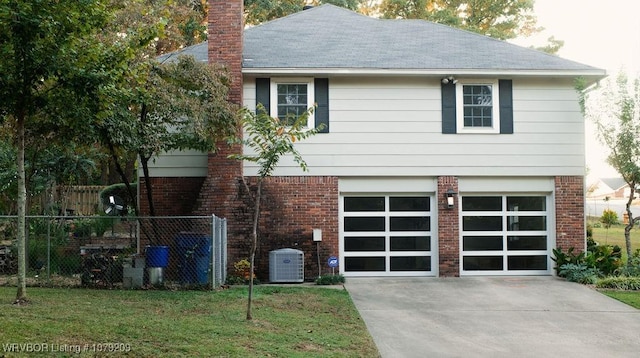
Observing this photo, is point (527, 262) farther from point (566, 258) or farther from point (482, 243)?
point (482, 243)

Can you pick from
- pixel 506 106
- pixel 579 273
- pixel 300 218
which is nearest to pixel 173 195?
pixel 300 218

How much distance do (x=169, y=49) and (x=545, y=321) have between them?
17.3 meters

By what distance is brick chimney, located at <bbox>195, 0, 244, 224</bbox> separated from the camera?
1397 centimetres

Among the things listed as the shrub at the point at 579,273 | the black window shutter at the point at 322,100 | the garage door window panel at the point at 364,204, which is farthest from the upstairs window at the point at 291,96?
the shrub at the point at 579,273

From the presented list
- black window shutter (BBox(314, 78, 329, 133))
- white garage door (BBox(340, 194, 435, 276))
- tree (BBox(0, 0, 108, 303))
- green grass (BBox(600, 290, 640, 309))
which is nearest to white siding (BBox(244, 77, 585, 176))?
black window shutter (BBox(314, 78, 329, 133))

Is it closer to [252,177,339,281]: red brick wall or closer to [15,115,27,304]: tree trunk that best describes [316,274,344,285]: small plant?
[252,177,339,281]: red brick wall

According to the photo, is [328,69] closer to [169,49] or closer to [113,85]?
[113,85]

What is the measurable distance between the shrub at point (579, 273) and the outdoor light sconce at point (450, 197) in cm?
286

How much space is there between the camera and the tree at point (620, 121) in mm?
14172

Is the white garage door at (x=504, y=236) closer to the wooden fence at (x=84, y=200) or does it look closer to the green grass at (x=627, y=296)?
the green grass at (x=627, y=296)

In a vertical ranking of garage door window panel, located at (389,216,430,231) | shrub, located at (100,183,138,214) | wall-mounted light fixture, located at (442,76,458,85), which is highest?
wall-mounted light fixture, located at (442,76,458,85)

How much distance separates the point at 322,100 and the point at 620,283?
293 inches

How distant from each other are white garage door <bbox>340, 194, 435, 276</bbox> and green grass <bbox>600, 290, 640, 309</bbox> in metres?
3.91

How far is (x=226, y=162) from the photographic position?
1400cm
